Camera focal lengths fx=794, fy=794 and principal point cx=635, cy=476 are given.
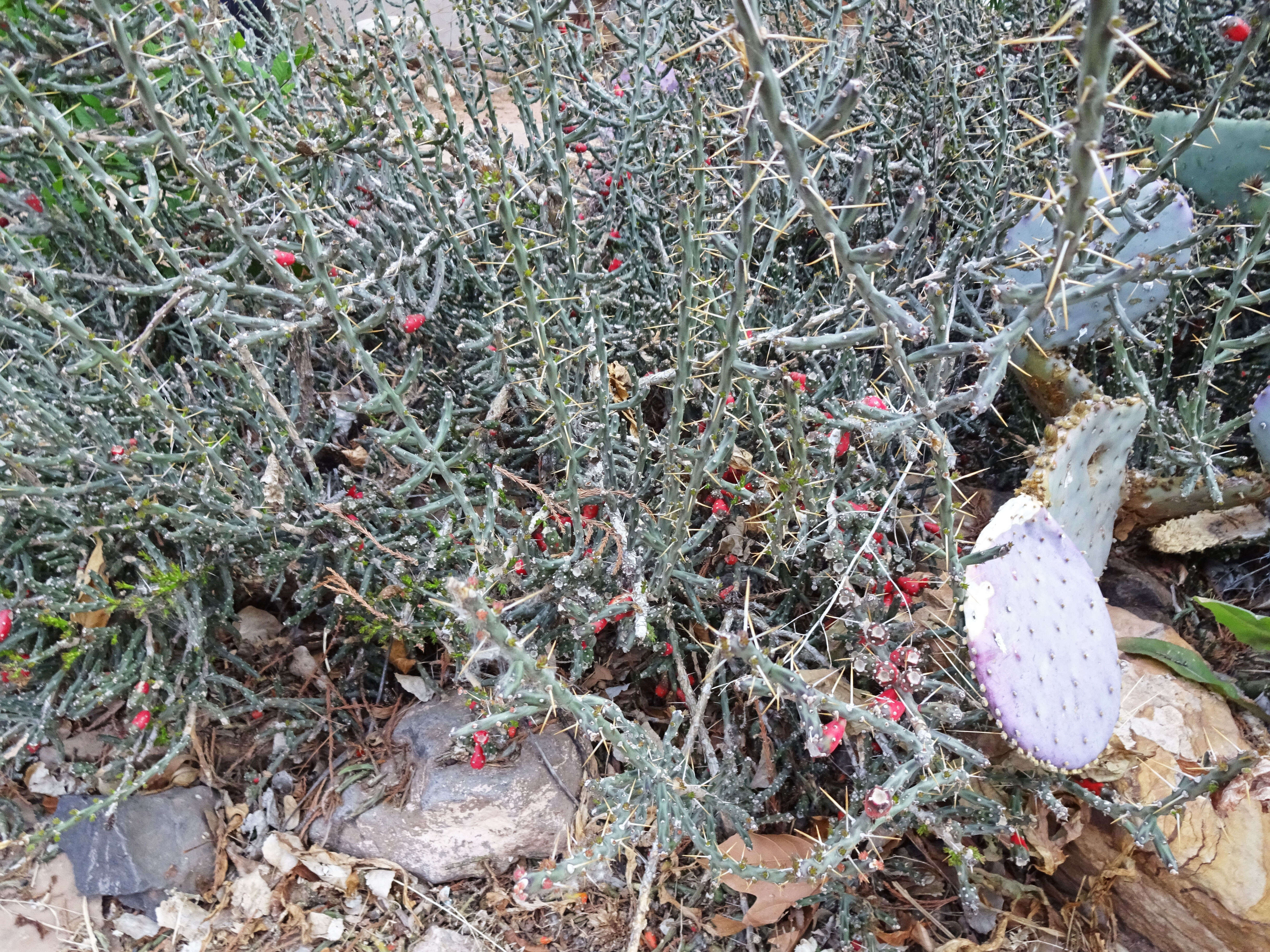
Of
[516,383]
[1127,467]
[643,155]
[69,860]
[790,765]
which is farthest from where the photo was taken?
[643,155]

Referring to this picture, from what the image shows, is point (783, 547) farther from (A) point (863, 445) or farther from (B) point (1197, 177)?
(B) point (1197, 177)

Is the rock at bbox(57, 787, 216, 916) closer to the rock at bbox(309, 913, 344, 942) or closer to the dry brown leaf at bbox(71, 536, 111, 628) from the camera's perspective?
the rock at bbox(309, 913, 344, 942)

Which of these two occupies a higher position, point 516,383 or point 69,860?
point 516,383

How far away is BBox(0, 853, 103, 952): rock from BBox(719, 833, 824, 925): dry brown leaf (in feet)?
4.67

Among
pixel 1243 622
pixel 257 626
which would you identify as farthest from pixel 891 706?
pixel 257 626

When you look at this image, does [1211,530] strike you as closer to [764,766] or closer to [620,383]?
[764,766]

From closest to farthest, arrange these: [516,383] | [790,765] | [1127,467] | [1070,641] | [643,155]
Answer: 1. [1070,641]
2. [516,383]
3. [790,765]
4. [1127,467]
5. [643,155]

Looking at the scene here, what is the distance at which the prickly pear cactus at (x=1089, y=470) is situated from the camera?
5.16 ft

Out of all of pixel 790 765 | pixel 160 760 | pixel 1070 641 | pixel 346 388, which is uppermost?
pixel 346 388

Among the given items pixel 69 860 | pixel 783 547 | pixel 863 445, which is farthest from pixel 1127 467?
pixel 69 860

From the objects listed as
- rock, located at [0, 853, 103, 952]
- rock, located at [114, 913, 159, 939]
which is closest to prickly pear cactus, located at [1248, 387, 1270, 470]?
rock, located at [114, 913, 159, 939]

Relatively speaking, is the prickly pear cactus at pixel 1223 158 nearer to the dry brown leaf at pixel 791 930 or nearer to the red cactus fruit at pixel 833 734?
the red cactus fruit at pixel 833 734

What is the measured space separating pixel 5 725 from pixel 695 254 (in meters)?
1.85

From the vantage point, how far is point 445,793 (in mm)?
1834
